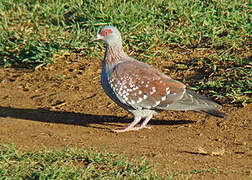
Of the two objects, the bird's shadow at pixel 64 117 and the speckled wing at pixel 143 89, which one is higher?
the speckled wing at pixel 143 89

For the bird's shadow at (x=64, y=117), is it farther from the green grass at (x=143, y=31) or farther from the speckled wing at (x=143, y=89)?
the green grass at (x=143, y=31)

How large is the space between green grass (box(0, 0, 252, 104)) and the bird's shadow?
1421 mm

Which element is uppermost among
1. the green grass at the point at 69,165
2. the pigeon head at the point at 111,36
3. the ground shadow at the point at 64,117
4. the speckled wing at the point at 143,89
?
the pigeon head at the point at 111,36

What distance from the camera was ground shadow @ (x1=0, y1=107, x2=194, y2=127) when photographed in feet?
19.9

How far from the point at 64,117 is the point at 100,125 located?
2.06 ft

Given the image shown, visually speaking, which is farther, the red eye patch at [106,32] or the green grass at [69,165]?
the red eye patch at [106,32]

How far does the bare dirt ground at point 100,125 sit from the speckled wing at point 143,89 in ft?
1.29

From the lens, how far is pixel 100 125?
6.00 m

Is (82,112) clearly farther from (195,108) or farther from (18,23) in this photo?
(18,23)

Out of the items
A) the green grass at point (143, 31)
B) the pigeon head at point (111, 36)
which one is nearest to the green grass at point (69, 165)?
the pigeon head at point (111, 36)

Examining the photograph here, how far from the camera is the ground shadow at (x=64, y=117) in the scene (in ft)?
19.9

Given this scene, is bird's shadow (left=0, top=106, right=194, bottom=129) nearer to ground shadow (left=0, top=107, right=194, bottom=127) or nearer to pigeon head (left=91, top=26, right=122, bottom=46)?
ground shadow (left=0, top=107, right=194, bottom=127)

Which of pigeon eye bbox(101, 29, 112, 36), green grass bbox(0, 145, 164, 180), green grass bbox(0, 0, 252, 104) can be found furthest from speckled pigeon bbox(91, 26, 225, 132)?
green grass bbox(0, 0, 252, 104)

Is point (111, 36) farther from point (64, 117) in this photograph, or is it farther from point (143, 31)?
point (143, 31)
